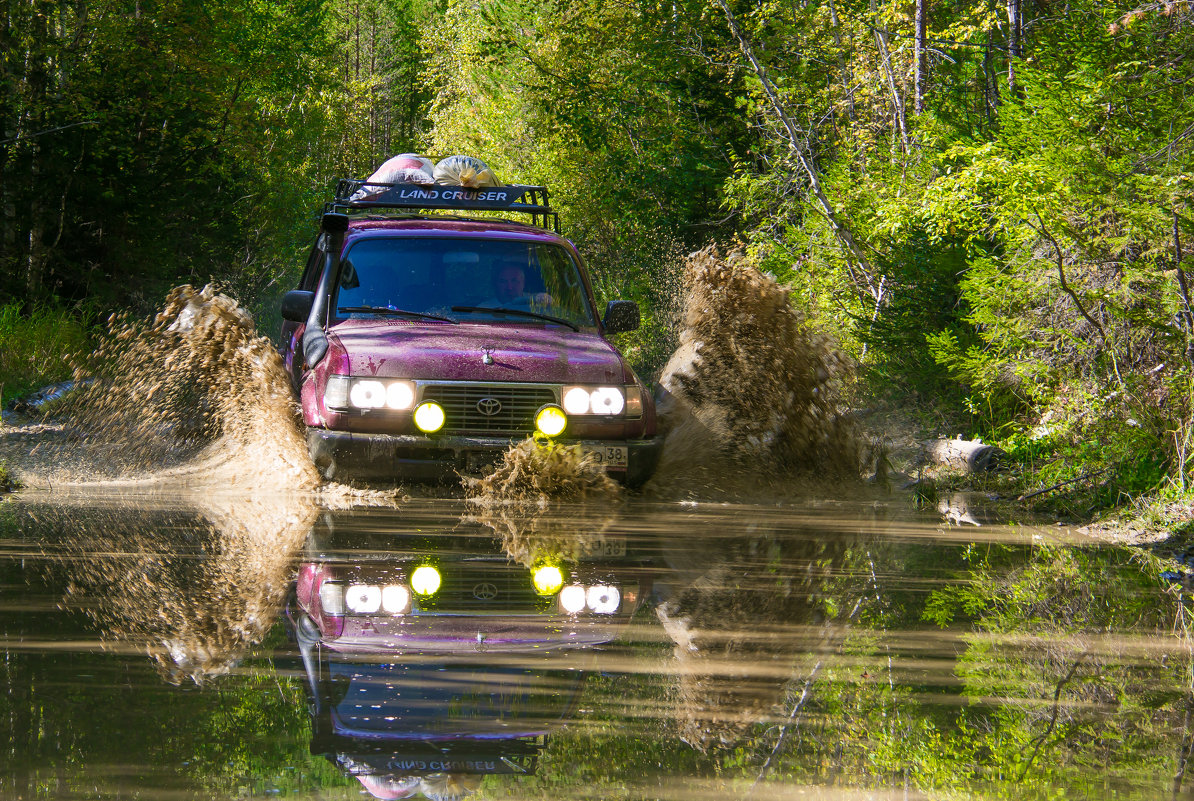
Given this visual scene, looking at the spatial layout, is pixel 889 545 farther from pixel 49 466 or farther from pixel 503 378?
pixel 49 466

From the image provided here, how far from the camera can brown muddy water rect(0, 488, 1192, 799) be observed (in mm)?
3191

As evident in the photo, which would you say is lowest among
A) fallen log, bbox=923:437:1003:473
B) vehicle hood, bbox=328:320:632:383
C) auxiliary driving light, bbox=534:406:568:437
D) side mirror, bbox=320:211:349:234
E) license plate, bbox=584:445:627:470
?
fallen log, bbox=923:437:1003:473

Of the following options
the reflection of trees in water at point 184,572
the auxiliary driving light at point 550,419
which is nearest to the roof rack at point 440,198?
the auxiliary driving light at point 550,419

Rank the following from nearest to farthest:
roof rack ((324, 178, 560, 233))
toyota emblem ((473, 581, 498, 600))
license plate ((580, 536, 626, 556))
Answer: toyota emblem ((473, 581, 498, 600)) < license plate ((580, 536, 626, 556)) < roof rack ((324, 178, 560, 233))

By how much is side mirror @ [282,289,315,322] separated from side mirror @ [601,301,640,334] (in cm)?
213

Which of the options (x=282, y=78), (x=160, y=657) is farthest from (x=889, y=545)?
(x=282, y=78)

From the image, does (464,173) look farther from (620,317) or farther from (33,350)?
(33,350)

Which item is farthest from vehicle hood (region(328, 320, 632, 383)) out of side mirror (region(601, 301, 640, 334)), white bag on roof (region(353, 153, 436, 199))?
white bag on roof (region(353, 153, 436, 199))

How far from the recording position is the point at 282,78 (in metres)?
34.8

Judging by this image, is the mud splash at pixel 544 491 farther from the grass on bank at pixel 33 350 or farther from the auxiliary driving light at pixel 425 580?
the grass on bank at pixel 33 350

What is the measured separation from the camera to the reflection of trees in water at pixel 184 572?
4.46 m

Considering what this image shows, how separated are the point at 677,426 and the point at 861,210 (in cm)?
501

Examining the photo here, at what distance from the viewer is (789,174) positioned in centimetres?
1845

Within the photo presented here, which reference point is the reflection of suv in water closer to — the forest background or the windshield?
the windshield
